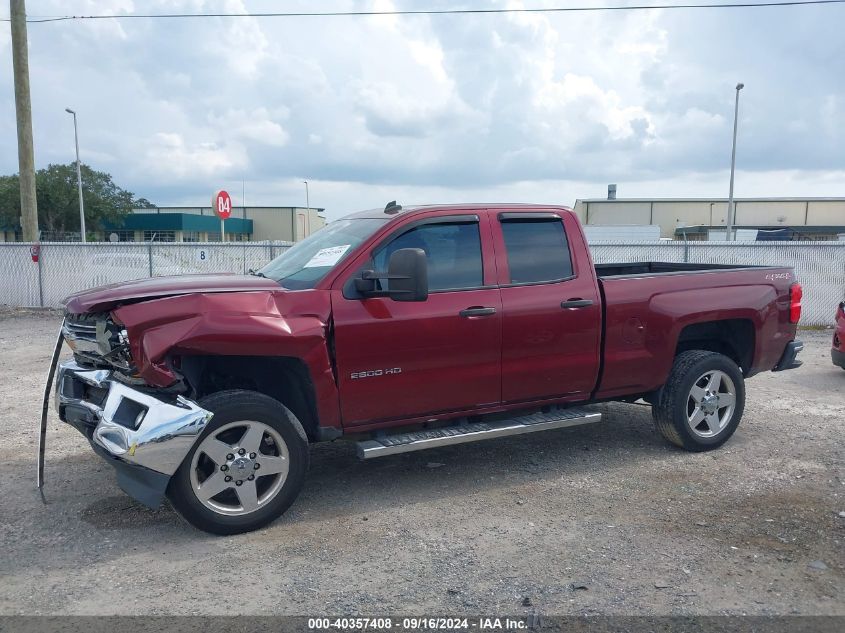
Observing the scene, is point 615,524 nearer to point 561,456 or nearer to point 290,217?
point 561,456

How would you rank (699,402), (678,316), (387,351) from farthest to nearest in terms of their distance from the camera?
(699,402) → (678,316) → (387,351)

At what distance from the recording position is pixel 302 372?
4586mm

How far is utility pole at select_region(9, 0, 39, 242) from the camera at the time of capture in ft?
51.5

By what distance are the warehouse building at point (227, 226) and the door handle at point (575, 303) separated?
47.9 m

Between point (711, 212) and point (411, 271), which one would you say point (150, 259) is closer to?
point (411, 271)

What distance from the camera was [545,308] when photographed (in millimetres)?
5242

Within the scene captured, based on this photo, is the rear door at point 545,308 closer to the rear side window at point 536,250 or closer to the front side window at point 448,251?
the rear side window at point 536,250

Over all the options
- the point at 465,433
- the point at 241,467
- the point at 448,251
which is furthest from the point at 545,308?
the point at 241,467

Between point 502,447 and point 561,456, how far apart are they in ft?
1.68

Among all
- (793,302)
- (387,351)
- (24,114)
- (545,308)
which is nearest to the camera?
(387,351)

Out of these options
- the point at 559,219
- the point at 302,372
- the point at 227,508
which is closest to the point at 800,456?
the point at 559,219

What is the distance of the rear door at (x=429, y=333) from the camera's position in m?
4.66

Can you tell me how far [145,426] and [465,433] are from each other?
2045 millimetres

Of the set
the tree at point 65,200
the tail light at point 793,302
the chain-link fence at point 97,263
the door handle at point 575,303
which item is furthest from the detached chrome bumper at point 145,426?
the tree at point 65,200
